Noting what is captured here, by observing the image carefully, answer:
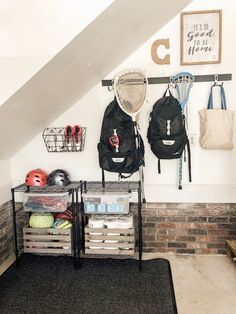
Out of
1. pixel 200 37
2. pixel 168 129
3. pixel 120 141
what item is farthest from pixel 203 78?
pixel 120 141

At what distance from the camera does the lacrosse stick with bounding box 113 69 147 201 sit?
239cm

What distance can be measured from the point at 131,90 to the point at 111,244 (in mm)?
1342

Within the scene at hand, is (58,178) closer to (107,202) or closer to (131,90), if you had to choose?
(107,202)

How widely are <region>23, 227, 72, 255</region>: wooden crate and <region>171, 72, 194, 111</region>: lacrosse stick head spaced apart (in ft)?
5.08

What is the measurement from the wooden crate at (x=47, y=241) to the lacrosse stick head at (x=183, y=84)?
1549 mm

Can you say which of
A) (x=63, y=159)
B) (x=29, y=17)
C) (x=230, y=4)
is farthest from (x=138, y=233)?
(x=230, y=4)

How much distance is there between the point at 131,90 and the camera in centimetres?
241

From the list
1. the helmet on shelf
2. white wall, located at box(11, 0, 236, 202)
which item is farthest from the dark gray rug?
white wall, located at box(11, 0, 236, 202)

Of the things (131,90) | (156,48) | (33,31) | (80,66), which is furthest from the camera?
(156,48)

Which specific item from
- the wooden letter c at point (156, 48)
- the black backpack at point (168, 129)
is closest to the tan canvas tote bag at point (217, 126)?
the black backpack at point (168, 129)

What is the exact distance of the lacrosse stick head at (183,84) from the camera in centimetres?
250

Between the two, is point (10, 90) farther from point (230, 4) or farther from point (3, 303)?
point (230, 4)

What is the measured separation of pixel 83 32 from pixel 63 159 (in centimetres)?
143

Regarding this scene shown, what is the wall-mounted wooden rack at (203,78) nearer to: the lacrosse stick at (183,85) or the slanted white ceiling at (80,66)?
the lacrosse stick at (183,85)
